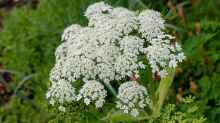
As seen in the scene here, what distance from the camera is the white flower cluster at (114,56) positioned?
10.9ft

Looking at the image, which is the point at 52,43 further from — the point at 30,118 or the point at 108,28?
the point at 108,28

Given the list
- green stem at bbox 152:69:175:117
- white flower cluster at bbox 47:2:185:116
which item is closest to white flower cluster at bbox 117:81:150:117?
white flower cluster at bbox 47:2:185:116

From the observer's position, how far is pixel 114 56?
3350 millimetres

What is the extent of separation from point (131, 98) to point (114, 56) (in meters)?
0.28

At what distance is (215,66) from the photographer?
5.05 m

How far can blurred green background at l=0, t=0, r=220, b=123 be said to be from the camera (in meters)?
4.89

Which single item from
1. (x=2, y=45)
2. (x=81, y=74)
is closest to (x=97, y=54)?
(x=81, y=74)

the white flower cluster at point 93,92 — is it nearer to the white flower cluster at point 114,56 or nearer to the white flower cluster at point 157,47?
the white flower cluster at point 114,56

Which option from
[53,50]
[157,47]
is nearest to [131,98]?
[157,47]

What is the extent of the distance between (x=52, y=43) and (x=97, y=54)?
88.2 inches

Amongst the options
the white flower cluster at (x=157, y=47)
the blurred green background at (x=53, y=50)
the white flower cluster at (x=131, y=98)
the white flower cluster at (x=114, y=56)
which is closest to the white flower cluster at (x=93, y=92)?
the white flower cluster at (x=114, y=56)

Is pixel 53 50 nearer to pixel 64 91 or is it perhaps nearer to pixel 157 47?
pixel 64 91

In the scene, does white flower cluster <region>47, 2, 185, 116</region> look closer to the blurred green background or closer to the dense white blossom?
the dense white blossom

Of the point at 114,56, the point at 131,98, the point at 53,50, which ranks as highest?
the point at 53,50
